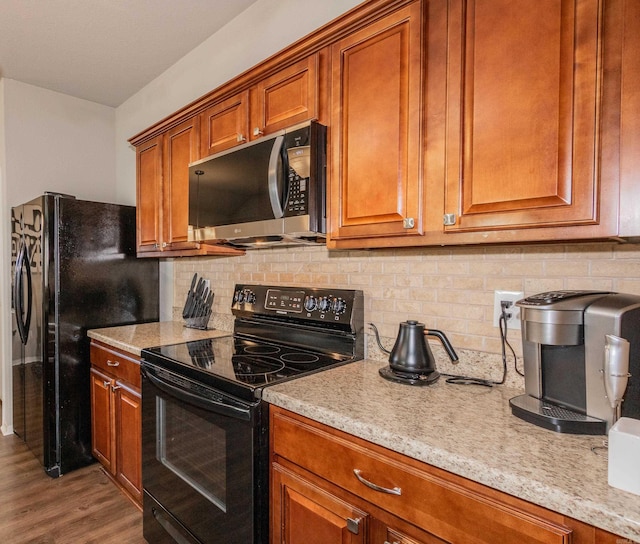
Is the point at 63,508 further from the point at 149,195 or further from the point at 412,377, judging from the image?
the point at 412,377

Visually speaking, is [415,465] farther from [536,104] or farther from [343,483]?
[536,104]

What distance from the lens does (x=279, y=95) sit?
65.1 inches

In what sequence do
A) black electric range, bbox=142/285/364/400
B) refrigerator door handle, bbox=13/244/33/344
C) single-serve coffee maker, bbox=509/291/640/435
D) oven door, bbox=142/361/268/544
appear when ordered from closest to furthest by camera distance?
single-serve coffee maker, bbox=509/291/640/435
oven door, bbox=142/361/268/544
black electric range, bbox=142/285/364/400
refrigerator door handle, bbox=13/244/33/344

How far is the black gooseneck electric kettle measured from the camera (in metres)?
1.35

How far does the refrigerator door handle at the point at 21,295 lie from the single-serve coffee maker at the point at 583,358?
2.93m

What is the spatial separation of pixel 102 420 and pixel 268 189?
1.80m

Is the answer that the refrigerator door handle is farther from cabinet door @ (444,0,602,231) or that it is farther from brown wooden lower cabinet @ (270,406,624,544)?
cabinet door @ (444,0,602,231)

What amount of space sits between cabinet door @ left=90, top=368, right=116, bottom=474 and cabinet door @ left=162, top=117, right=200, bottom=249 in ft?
2.96

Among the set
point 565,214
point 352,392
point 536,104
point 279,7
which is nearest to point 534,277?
point 565,214

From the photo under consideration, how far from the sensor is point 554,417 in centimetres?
97

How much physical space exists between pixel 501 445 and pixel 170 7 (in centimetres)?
259

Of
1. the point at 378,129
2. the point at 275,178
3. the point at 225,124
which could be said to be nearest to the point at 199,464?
the point at 275,178

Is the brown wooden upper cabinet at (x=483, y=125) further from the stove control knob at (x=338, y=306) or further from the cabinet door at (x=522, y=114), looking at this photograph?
the stove control knob at (x=338, y=306)

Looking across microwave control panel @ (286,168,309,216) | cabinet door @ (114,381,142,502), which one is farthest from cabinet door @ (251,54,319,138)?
cabinet door @ (114,381,142,502)
